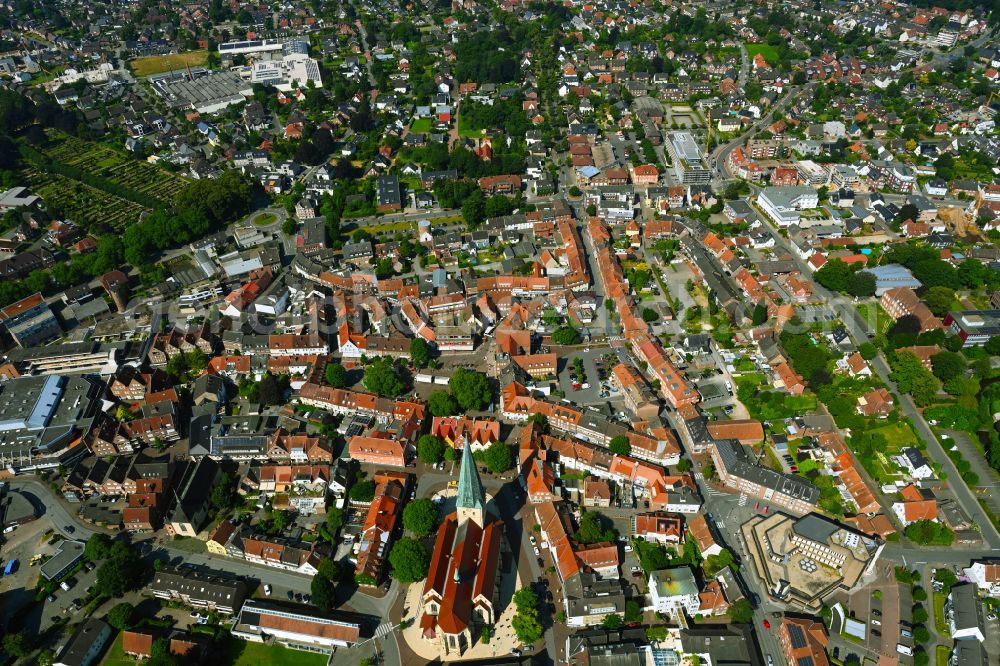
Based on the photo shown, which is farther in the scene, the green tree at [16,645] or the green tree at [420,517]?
the green tree at [420,517]

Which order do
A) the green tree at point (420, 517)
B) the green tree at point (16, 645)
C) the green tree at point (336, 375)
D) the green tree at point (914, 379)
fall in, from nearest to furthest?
the green tree at point (16, 645) → the green tree at point (420, 517) → the green tree at point (914, 379) → the green tree at point (336, 375)

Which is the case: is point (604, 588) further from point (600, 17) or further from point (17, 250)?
point (600, 17)

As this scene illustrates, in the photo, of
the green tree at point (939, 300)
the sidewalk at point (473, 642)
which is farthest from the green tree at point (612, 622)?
the green tree at point (939, 300)

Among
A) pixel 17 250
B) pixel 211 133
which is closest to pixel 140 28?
pixel 211 133

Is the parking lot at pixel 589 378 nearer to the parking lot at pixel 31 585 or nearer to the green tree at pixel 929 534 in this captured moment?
the green tree at pixel 929 534

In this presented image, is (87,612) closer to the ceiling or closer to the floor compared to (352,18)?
closer to the floor

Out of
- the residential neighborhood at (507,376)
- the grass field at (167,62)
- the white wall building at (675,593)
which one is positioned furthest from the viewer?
the grass field at (167,62)
